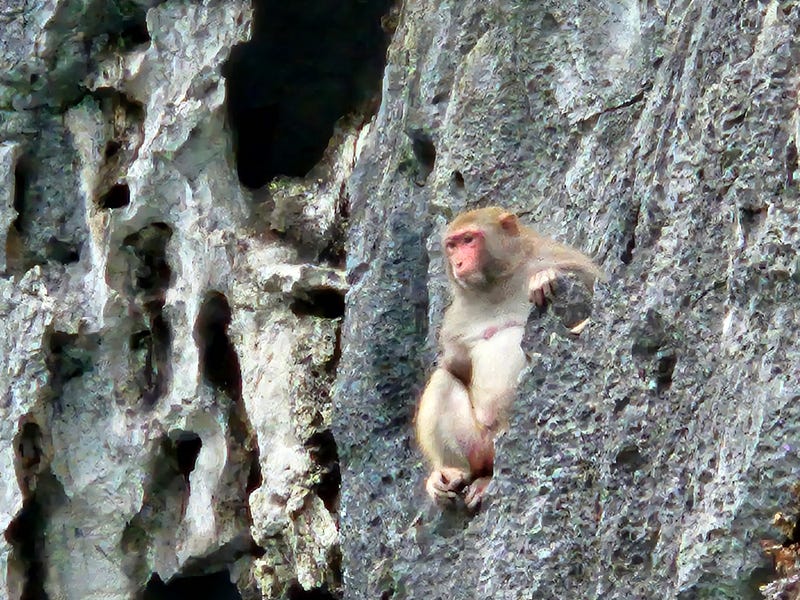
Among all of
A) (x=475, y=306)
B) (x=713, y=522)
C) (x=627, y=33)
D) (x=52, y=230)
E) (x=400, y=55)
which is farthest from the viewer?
(x=52, y=230)

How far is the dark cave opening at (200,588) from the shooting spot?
809 cm

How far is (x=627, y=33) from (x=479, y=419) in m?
2.02

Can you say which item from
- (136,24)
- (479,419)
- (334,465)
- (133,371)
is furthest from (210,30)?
(479,419)

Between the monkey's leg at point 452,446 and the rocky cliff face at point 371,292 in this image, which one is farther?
the monkey's leg at point 452,446

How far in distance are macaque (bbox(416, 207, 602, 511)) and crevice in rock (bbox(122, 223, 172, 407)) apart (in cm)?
270

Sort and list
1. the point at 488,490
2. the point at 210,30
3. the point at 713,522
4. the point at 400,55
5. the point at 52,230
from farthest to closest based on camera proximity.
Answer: the point at 52,230 → the point at 210,30 → the point at 400,55 → the point at 488,490 → the point at 713,522

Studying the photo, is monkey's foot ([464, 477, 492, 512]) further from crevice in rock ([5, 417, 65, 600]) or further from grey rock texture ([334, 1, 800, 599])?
crevice in rock ([5, 417, 65, 600])

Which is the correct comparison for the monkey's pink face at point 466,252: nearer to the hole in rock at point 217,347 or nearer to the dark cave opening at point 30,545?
the hole in rock at point 217,347

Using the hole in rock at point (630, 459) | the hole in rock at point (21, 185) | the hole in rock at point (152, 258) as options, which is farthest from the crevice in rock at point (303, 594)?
the hole in rock at point (630, 459)

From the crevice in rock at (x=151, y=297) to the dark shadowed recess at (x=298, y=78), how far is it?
63 cm

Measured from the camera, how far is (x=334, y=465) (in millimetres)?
7012

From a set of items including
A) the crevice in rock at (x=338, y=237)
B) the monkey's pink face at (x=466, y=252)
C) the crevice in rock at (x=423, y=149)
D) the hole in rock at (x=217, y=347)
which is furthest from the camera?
the hole in rock at (x=217, y=347)

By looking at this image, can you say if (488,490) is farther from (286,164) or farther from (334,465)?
(286,164)

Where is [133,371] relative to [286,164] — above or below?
below
